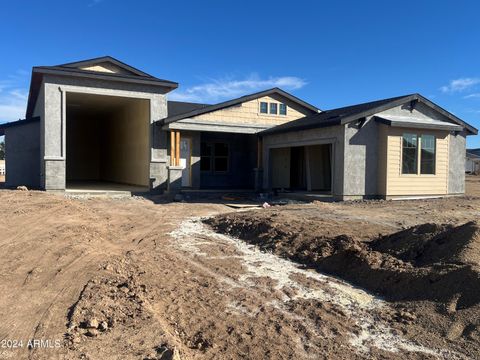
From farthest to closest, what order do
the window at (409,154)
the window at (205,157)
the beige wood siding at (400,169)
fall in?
the window at (205,157) < the window at (409,154) < the beige wood siding at (400,169)

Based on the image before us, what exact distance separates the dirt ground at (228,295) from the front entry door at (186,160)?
10.7 metres

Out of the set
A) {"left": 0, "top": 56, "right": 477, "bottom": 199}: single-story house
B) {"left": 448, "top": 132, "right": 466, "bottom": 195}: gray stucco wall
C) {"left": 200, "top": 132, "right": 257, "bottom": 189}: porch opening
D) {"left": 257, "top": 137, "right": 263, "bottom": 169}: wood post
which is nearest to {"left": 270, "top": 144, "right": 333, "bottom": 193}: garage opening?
{"left": 0, "top": 56, "right": 477, "bottom": 199}: single-story house

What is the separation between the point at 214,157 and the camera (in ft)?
74.8

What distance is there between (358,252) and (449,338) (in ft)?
9.60

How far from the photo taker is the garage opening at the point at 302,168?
20594 mm

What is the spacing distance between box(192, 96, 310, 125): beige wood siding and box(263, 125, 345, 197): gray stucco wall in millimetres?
1295

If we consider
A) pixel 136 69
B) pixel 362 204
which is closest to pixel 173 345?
pixel 362 204

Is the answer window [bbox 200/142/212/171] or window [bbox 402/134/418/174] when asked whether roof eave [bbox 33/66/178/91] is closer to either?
window [bbox 200/142/212/171]

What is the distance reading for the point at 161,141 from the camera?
19641 millimetres

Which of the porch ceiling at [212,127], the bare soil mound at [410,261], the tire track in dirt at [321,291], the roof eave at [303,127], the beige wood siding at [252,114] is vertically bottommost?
the tire track in dirt at [321,291]

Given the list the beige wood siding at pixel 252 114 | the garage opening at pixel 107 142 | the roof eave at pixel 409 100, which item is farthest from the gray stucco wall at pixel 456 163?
the garage opening at pixel 107 142

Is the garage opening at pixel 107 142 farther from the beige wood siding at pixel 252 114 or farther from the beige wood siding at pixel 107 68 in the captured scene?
the beige wood siding at pixel 252 114

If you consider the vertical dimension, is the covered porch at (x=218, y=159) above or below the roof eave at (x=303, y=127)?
below

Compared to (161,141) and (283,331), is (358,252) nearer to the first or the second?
(283,331)
